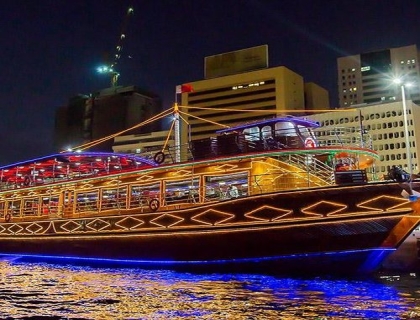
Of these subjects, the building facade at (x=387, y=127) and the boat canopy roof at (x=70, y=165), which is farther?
the building facade at (x=387, y=127)

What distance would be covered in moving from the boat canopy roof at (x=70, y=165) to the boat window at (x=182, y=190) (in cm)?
235

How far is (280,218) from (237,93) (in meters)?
95.7

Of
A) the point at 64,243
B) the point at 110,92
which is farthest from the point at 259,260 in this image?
the point at 110,92

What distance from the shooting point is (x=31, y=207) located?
2611cm

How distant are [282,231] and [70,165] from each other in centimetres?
1536

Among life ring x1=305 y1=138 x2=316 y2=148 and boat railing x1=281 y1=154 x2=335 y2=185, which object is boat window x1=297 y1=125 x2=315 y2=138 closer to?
life ring x1=305 y1=138 x2=316 y2=148

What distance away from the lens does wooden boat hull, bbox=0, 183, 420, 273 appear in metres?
14.1

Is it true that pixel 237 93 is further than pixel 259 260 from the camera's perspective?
Yes

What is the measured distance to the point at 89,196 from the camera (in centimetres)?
2433

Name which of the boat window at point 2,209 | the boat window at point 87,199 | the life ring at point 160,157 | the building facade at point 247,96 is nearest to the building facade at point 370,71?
the building facade at point 247,96

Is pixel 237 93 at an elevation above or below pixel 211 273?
above

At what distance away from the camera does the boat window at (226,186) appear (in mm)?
18062

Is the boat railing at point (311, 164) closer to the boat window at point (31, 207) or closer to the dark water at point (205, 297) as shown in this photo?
the dark water at point (205, 297)

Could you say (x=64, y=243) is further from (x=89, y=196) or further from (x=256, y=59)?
(x=256, y=59)
